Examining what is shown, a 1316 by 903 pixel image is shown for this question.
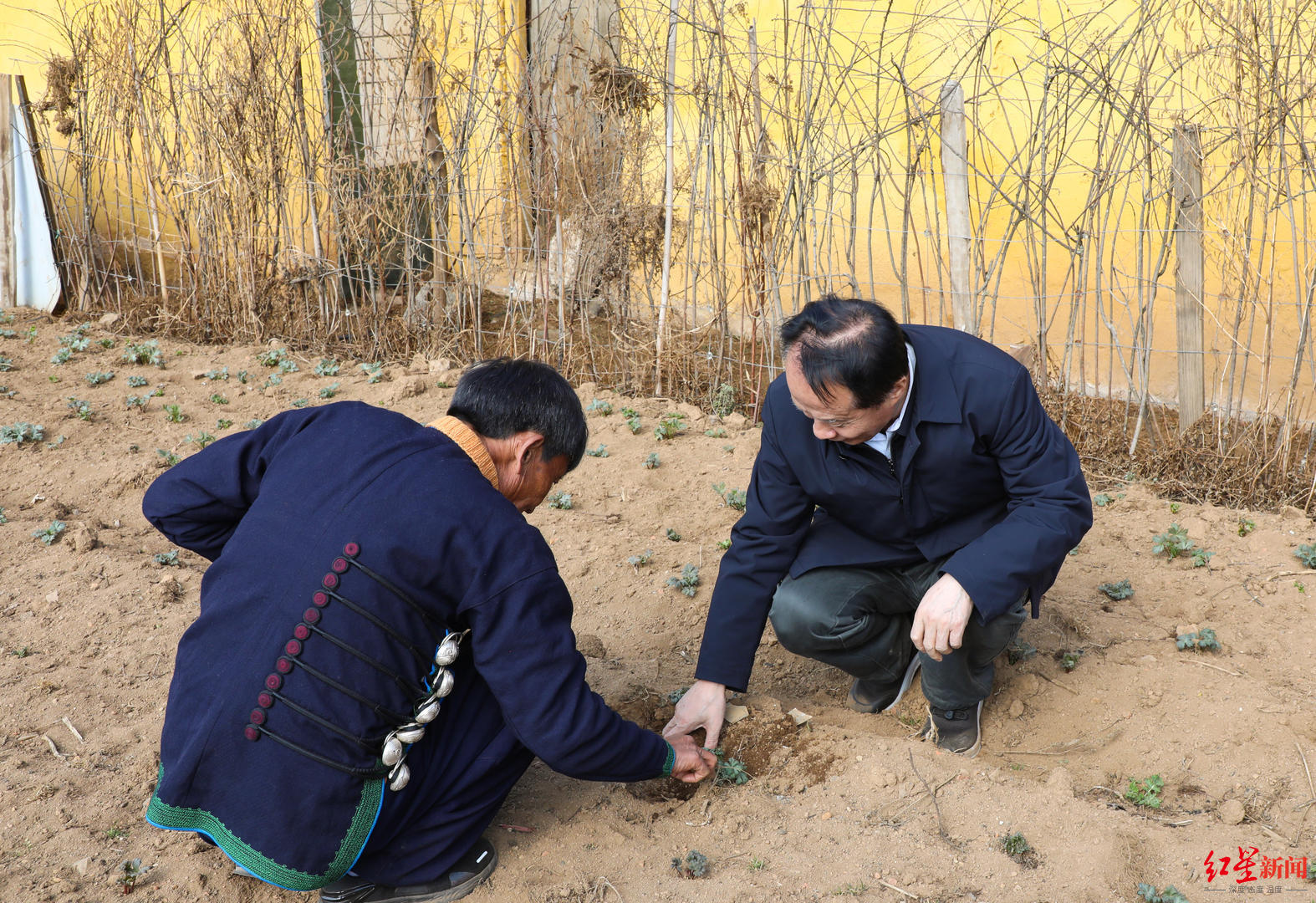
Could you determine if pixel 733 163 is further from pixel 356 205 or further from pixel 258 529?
pixel 258 529

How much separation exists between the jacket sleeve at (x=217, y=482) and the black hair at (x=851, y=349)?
1.17 meters

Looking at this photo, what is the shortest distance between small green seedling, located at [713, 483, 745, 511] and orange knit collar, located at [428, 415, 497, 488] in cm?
233

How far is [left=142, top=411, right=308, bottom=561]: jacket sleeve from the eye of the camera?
2.10 m

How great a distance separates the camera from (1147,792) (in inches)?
104

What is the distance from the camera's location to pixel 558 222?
5598 mm

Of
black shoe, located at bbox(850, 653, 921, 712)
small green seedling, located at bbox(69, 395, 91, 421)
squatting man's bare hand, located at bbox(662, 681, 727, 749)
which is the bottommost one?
black shoe, located at bbox(850, 653, 921, 712)

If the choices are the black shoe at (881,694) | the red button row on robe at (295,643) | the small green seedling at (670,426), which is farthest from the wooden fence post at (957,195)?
the red button row on robe at (295,643)

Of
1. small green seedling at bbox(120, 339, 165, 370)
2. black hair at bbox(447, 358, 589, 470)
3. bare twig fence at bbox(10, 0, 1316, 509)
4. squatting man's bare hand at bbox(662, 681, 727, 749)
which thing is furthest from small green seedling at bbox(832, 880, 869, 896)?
small green seedling at bbox(120, 339, 165, 370)

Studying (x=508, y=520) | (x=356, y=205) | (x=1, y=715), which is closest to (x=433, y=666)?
(x=508, y=520)

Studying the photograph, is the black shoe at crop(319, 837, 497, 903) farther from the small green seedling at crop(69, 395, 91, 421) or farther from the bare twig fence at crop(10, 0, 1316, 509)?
the small green seedling at crop(69, 395, 91, 421)

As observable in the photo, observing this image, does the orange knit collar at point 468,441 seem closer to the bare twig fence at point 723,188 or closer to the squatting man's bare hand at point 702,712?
the squatting man's bare hand at point 702,712

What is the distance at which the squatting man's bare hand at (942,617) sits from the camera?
2.46 metres

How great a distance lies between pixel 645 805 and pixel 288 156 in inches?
199

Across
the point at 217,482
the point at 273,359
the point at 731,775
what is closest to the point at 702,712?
the point at 731,775
